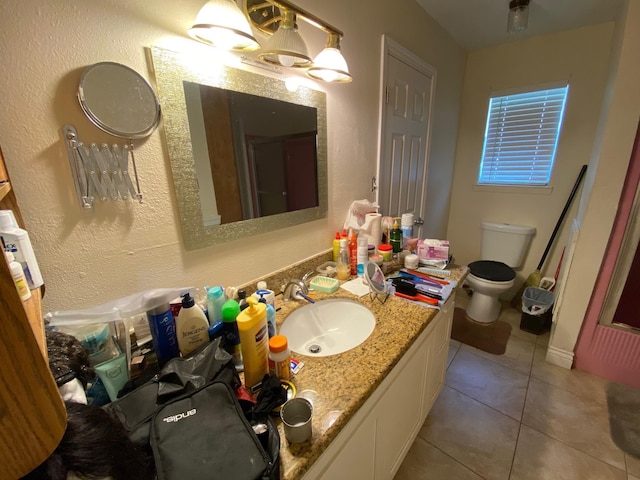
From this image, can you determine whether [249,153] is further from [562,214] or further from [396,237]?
[562,214]

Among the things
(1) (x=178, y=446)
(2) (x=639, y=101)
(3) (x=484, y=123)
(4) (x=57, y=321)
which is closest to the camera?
(1) (x=178, y=446)

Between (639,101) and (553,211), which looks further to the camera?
(553,211)

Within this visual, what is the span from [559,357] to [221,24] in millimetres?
2527

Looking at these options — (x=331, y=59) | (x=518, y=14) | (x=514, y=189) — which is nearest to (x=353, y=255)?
(x=331, y=59)

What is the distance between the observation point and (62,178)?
623 millimetres

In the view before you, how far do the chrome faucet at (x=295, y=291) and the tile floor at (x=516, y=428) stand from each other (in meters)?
0.94

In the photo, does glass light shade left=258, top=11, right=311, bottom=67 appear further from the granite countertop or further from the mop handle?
the mop handle

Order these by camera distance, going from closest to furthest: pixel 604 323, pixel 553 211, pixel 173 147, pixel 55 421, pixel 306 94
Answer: pixel 55 421 < pixel 173 147 < pixel 306 94 < pixel 604 323 < pixel 553 211

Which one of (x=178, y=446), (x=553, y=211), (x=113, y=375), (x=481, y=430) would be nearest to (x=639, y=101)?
(x=553, y=211)

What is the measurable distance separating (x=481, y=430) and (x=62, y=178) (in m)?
1.99

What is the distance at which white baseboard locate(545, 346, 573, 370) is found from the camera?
1775 millimetres

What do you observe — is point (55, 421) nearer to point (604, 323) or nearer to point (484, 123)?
point (604, 323)

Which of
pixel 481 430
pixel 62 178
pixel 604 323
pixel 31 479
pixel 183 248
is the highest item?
pixel 62 178

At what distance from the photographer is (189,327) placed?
27.3 inches
